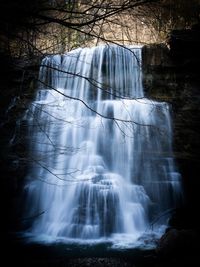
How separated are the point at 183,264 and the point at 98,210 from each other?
3191mm

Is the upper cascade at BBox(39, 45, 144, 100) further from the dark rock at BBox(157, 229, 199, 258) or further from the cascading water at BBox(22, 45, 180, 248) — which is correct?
the dark rock at BBox(157, 229, 199, 258)


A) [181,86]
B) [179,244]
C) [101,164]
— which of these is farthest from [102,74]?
[179,244]

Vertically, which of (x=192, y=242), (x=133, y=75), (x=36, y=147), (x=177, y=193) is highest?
(x=133, y=75)

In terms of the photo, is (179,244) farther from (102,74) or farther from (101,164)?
(102,74)

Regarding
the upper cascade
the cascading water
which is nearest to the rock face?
the cascading water

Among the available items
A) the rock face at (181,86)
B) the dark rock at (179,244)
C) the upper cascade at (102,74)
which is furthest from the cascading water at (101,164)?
the dark rock at (179,244)

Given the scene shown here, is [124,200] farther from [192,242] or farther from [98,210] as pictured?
[192,242]

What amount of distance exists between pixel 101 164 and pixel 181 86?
4496 mm

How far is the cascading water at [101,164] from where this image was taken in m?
8.80

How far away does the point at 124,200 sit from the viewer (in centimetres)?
922

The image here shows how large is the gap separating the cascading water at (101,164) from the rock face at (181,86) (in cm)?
36

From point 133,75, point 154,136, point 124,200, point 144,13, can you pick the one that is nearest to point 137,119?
point 154,136

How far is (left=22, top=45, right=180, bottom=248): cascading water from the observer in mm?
8805

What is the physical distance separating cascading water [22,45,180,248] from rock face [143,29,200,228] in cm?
36
